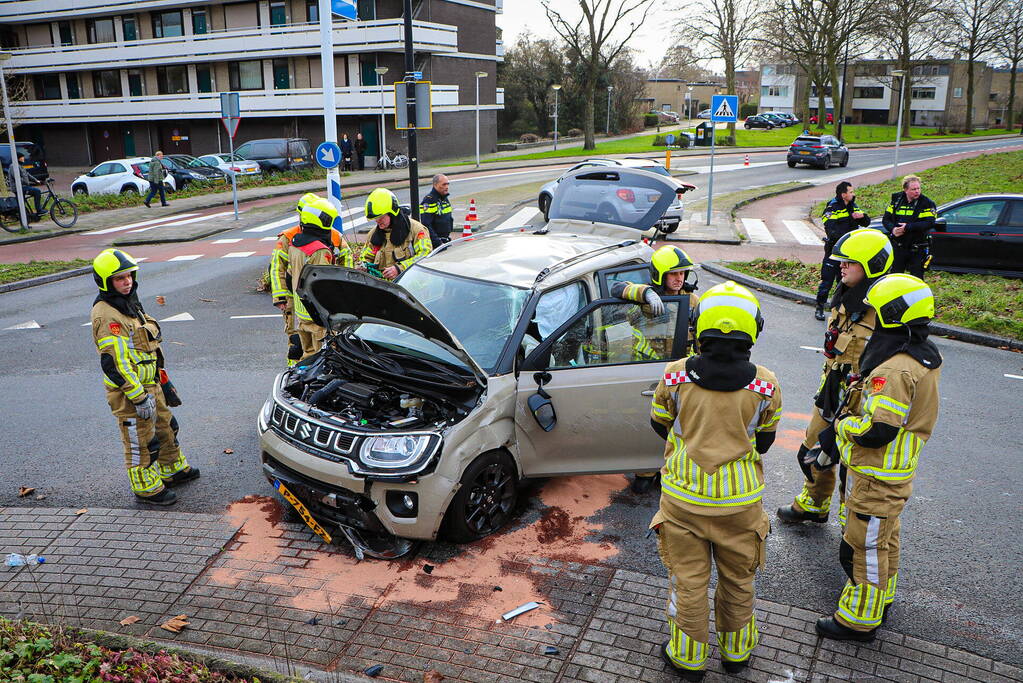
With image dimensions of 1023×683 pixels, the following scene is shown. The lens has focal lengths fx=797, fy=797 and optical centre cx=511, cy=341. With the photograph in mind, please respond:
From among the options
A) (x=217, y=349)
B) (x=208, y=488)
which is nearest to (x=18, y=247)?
(x=217, y=349)

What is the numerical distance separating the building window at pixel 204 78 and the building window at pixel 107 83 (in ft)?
21.8

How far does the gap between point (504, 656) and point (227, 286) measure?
11423 mm

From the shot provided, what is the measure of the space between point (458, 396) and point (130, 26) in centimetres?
5338

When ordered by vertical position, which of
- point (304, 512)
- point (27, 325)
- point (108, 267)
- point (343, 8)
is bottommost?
point (27, 325)

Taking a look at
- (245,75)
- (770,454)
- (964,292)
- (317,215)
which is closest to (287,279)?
(317,215)

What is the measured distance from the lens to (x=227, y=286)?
14.2 meters

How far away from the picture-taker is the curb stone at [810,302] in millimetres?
10414

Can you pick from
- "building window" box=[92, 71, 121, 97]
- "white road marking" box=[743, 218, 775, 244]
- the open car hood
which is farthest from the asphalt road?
"building window" box=[92, 71, 121, 97]

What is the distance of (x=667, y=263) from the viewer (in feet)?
19.9

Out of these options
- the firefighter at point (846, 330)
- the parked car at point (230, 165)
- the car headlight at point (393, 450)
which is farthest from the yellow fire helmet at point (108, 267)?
the parked car at point (230, 165)

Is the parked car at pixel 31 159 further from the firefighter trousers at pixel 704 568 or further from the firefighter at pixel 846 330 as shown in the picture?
the firefighter trousers at pixel 704 568

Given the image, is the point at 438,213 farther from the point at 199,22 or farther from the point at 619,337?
the point at 199,22

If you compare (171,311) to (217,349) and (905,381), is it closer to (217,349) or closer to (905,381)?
(217,349)

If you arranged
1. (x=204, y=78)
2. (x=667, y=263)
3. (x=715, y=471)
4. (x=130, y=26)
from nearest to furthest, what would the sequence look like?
(x=715, y=471)
(x=667, y=263)
(x=204, y=78)
(x=130, y=26)
